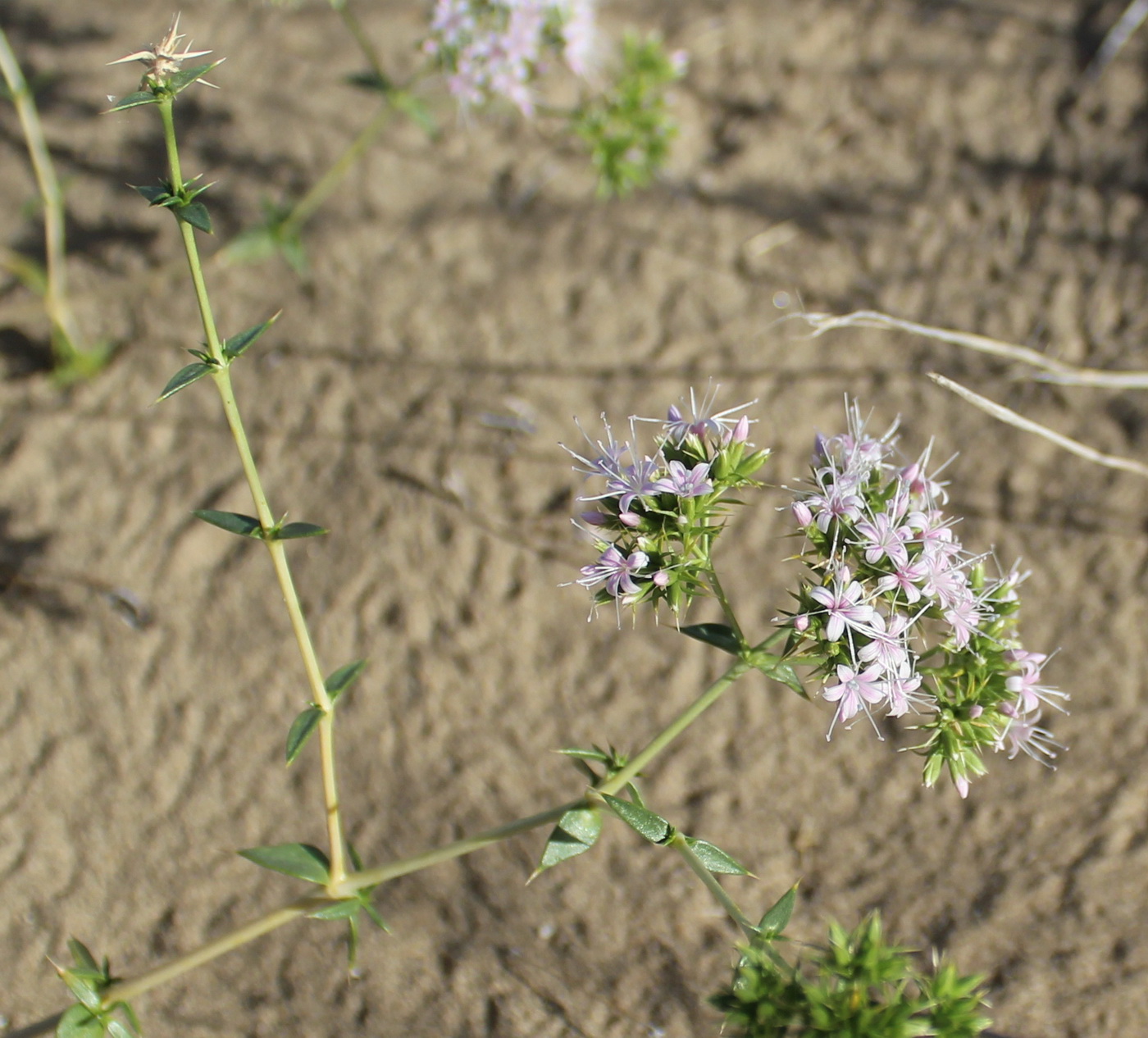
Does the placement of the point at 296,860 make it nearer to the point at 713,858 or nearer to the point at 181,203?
the point at 713,858

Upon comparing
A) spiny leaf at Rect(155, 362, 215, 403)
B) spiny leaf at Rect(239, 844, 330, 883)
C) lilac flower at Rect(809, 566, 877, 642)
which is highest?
spiny leaf at Rect(155, 362, 215, 403)

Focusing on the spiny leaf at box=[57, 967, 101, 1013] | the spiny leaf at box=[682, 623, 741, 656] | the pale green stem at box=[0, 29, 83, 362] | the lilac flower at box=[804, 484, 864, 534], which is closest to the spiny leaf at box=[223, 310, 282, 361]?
the spiny leaf at box=[682, 623, 741, 656]

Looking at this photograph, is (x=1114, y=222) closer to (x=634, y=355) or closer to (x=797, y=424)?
(x=797, y=424)

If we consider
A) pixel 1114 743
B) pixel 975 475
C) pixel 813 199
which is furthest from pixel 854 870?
pixel 813 199

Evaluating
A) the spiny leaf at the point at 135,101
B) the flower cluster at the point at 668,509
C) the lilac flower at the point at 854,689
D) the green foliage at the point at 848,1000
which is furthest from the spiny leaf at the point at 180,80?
the green foliage at the point at 848,1000

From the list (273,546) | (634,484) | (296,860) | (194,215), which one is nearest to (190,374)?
(194,215)

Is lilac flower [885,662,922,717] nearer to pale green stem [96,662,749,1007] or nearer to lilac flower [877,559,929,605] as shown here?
lilac flower [877,559,929,605]
